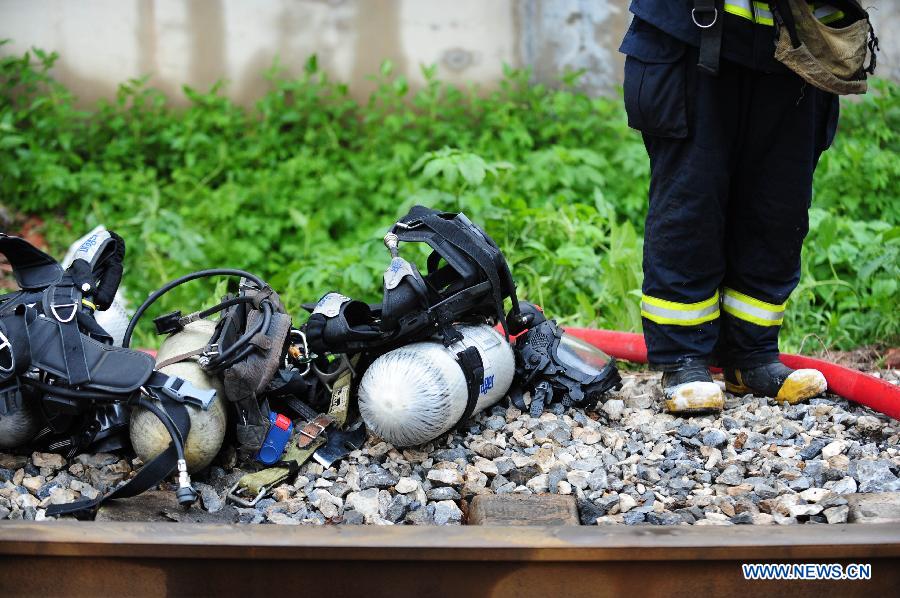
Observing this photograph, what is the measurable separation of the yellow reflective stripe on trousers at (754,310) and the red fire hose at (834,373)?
0.26m

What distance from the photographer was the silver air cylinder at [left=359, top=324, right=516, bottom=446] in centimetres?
314

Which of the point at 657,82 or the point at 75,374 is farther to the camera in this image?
the point at 657,82

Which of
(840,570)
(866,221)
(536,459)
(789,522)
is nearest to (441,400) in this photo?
(536,459)

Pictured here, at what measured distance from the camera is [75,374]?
2.93 meters

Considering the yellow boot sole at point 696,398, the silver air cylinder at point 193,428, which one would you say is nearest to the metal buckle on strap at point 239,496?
the silver air cylinder at point 193,428

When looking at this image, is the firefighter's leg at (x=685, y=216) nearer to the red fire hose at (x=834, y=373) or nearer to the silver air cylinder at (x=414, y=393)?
the red fire hose at (x=834, y=373)

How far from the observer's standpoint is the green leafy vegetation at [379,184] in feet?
17.0

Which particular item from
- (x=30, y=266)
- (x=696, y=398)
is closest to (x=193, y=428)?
(x=30, y=266)

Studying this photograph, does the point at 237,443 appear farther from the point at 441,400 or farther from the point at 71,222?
the point at 71,222

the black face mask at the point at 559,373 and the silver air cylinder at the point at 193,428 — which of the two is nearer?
the silver air cylinder at the point at 193,428

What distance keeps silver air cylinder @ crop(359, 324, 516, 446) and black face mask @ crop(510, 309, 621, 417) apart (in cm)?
45

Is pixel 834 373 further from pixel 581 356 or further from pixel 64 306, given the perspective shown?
pixel 64 306

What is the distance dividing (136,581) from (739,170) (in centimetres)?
251

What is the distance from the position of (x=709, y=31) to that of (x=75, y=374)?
7.62ft
